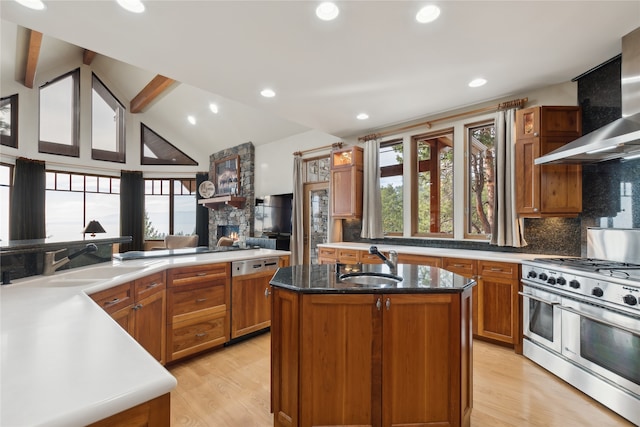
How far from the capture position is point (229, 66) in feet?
8.92

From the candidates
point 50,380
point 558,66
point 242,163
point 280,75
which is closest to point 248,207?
point 242,163

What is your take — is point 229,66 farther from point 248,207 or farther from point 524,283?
point 248,207

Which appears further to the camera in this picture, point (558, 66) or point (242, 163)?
point (242, 163)

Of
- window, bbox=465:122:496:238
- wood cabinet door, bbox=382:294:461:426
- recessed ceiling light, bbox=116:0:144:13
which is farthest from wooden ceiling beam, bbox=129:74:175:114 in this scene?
wood cabinet door, bbox=382:294:461:426

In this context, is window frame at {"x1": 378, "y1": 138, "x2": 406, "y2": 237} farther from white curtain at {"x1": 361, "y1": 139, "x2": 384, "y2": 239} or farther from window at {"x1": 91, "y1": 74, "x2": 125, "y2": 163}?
window at {"x1": 91, "y1": 74, "x2": 125, "y2": 163}

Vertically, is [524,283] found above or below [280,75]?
below

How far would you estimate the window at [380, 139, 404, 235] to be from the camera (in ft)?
14.3

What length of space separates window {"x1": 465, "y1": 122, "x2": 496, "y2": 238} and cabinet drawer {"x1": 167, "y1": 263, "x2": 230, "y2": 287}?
2.97 m

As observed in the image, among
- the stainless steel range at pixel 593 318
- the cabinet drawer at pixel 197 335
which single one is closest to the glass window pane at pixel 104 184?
the cabinet drawer at pixel 197 335

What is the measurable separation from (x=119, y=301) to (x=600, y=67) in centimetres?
444

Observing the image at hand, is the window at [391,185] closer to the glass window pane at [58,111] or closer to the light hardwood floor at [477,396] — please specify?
the light hardwood floor at [477,396]

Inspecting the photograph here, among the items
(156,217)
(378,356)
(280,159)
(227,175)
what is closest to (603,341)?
(378,356)

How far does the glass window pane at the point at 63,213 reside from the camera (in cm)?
621

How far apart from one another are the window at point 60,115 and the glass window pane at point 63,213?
96 centimetres
